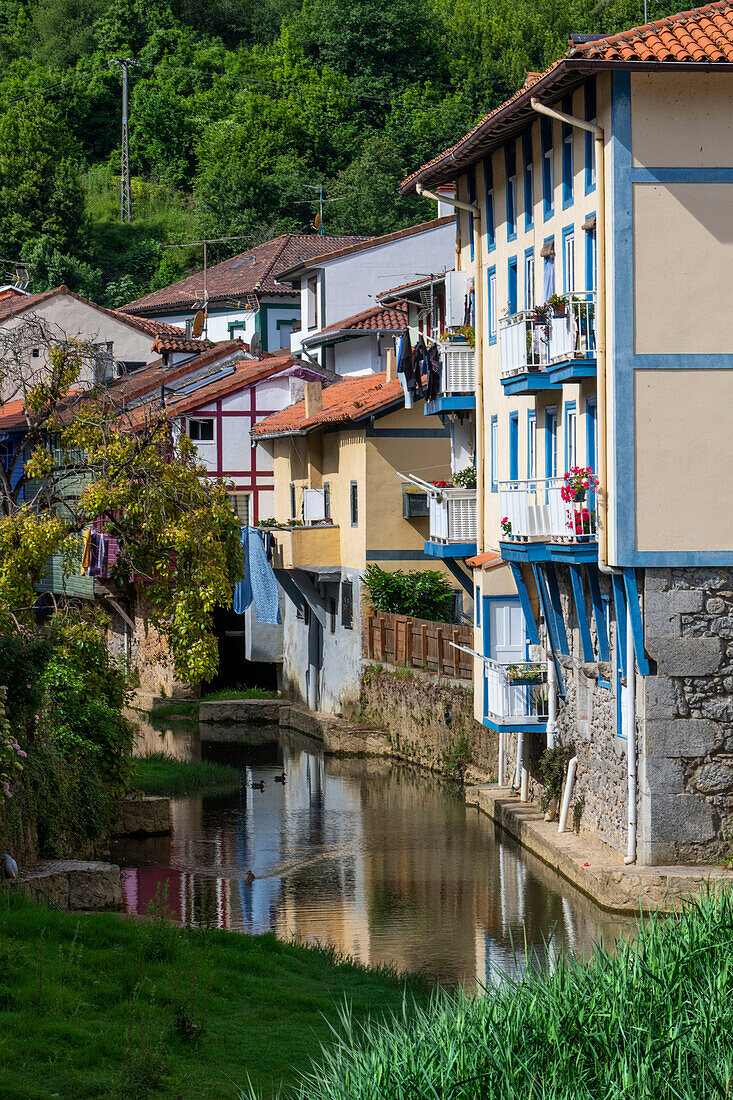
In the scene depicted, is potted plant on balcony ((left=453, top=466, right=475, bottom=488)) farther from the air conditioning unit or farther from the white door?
the white door

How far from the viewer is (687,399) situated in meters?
21.2

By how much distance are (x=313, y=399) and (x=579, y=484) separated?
19818 millimetres

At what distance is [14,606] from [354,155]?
62.3 metres

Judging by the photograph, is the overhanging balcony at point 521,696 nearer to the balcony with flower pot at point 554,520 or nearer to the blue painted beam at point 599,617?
the balcony with flower pot at point 554,520

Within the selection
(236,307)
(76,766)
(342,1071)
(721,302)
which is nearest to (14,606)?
(76,766)

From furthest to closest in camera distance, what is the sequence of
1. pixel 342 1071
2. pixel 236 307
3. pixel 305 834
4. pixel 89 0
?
pixel 89 0 → pixel 236 307 → pixel 305 834 → pixel 342 1071

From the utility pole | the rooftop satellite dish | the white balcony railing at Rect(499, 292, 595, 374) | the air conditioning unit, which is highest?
the utility pole

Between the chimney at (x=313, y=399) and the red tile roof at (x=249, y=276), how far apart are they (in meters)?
21.9

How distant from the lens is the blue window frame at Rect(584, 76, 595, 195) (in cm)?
2194

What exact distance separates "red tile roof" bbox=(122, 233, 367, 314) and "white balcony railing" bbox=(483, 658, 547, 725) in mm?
37944

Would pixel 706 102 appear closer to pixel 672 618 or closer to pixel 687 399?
pixel 687 399

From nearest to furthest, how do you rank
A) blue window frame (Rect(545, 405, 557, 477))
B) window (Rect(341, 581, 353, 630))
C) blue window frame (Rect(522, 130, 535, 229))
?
1. blue window frame (Rect(545, 405, 557, 477))
2. blue window frame (Rect(522, 130, 535, 229))
3. window (Rect(341, 581, 353, 630))

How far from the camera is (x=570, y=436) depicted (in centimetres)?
2405

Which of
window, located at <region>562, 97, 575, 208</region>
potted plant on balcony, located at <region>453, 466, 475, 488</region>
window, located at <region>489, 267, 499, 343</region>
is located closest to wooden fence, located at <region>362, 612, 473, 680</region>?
potted plant on balcony, located at <region>453, 466, 475, 488</region>
